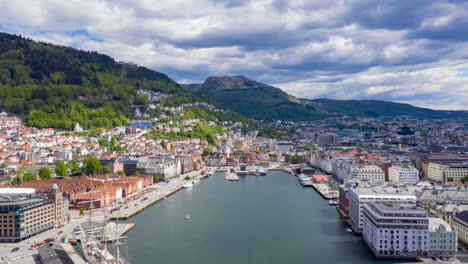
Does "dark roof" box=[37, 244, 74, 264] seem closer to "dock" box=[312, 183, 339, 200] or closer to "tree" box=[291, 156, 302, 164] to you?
"dock" box=[312, 183, 339, 200]

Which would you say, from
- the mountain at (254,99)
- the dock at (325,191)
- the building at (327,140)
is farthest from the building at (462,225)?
the mountain at (254,99)

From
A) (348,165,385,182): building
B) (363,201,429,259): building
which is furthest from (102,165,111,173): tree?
(363,201,429,259): building

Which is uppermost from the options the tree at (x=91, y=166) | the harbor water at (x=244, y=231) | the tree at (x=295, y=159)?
the tree at (x=91, y=166)

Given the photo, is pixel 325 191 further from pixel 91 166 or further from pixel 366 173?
pixel 91 166

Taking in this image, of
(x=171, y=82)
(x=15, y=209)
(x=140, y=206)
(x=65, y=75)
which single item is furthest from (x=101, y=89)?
(x=15, y=209)

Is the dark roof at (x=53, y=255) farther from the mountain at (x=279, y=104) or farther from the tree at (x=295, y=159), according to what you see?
the mountain at (x=279, y=104)
